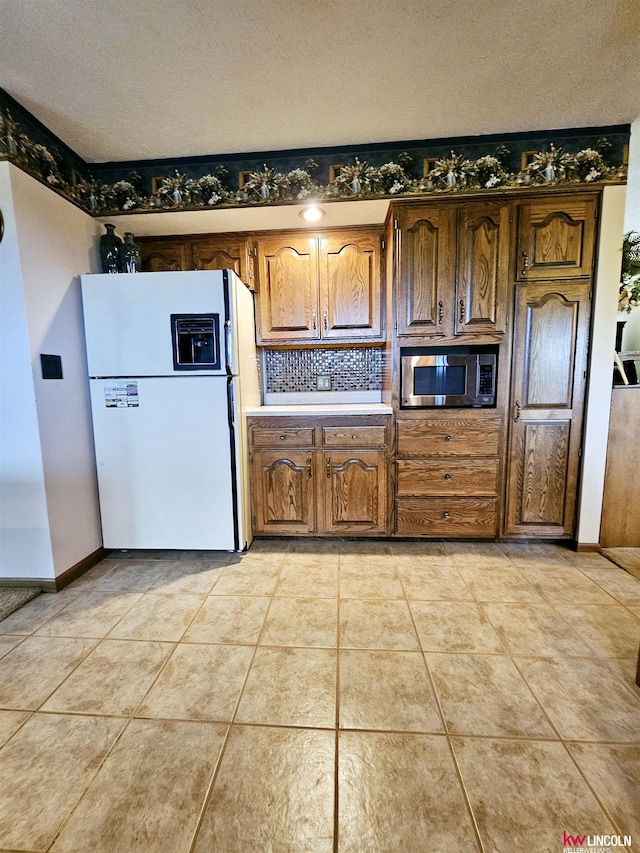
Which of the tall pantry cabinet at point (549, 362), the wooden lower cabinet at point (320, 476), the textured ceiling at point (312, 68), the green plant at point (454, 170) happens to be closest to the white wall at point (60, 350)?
the textured ceiling at point (312, 68)

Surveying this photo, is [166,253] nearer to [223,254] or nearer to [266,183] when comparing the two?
[223,254]

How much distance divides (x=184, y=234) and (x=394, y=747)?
10.1ft

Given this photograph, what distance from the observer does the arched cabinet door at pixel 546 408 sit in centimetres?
215

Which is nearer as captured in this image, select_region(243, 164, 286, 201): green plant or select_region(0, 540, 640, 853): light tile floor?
select_region(0, 540, 640, 853): light tile floor

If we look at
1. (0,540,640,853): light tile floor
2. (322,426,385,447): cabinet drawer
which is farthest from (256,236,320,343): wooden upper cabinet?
(0,540,640,853): light tile floor

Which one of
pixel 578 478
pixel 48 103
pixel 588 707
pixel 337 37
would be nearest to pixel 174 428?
pixel 48 103

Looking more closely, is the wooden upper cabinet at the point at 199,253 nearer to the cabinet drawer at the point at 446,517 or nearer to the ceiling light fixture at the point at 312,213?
the ceiling light fixture at the point at 312,213

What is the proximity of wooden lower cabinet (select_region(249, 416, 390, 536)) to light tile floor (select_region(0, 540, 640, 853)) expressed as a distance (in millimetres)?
473

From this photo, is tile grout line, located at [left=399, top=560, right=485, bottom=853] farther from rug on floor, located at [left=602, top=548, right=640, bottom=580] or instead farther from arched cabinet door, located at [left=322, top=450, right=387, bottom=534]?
rug on floor, located at [left=602, top=548, right=640, bottom=580]

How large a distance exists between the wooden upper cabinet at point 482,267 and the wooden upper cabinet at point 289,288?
0.97 m

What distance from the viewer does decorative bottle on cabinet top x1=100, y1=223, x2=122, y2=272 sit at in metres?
2.25

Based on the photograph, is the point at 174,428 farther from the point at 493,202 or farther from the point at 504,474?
the point at 493,202

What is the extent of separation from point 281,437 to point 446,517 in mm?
1240

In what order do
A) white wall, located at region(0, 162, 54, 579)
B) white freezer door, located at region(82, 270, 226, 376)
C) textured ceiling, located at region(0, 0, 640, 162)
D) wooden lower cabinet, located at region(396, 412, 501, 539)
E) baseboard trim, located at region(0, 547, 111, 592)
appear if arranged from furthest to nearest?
wooden lower cabinet, located at region(396, 412, 501, 539), white freezer door, located at region(82, 270, 226, 376), baseboard trim, located at region(0, 547, 111, 592), white wall, located at region(0, 162, 54, 579), textured ceiling, located at region(0, 0, 640, 162)
